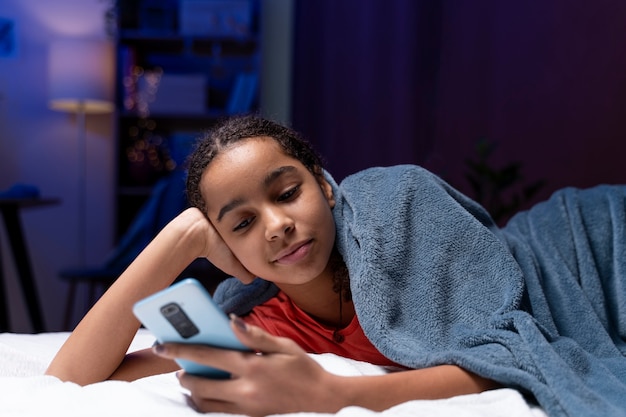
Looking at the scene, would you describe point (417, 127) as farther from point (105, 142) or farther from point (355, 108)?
point (105, 142)

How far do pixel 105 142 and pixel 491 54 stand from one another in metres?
2.01

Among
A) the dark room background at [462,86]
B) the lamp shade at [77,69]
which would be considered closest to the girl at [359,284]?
the dark room background at [462,86]

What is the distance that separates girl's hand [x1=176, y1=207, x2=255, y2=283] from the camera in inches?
42.9

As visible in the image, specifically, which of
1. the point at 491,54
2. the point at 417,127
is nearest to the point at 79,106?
the point at 417,127

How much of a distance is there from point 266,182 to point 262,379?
34 centimetres

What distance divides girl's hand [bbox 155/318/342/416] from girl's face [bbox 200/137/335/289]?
0.86ft

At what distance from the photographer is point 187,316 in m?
0.69

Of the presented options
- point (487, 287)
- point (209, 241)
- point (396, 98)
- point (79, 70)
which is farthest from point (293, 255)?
point (79, 70)

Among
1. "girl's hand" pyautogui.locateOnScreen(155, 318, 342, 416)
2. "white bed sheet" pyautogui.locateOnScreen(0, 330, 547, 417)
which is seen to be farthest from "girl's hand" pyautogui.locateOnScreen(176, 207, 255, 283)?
"girl's hand" pyautogui.locateOnScreen(155, 318, 342, 416)

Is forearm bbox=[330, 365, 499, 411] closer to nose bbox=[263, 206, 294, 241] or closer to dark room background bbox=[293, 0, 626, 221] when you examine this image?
nose bbox=[263, 206, 294, 241]

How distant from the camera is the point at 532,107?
122 inches

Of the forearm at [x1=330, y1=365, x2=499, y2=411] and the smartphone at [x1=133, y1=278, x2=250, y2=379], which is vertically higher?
the smartphone at [x1=133, y1=278, x2=250, y2=379]

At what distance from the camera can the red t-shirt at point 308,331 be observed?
109 cm

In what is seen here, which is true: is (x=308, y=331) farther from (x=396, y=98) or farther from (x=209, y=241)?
(x=396, y=98)
